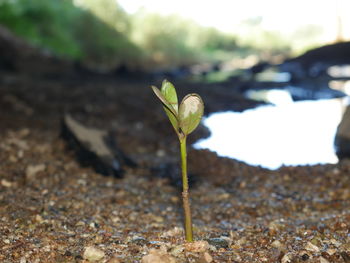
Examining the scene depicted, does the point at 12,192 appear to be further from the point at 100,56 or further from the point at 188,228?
the point at 100,56

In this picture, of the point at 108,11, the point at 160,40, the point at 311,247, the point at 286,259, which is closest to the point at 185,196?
the point at 286,259

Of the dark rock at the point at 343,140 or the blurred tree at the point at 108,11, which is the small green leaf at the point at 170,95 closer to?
the dark rock at the point at 343,140

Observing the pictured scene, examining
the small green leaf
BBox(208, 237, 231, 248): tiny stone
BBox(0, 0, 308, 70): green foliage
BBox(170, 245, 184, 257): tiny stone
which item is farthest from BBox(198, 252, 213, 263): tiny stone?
BBox(0, 0, 308, 70): green foliage

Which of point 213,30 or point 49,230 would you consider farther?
point 213,30

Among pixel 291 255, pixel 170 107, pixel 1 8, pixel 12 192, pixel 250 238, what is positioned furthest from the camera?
pixel 1 8

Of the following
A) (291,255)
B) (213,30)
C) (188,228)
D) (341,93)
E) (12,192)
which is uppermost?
(213,30)

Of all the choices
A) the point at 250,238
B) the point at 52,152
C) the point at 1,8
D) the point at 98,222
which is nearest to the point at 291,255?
the point at 250,238

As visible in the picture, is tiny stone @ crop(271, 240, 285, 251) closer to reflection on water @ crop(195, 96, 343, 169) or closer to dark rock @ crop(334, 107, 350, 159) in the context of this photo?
reflection on water @ crop(195, 96, 343, 169)

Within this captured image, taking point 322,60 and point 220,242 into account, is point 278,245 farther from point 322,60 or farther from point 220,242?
point 322,60

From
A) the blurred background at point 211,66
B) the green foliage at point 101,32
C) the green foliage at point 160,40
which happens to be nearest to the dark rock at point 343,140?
the blurred background at point 211,66
